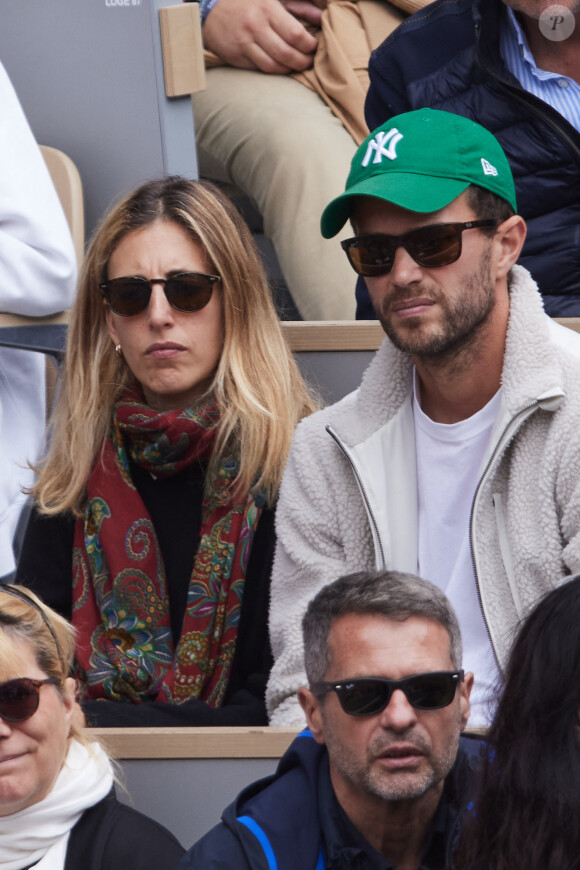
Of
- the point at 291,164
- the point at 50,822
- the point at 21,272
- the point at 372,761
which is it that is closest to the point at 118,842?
the point at 50,822

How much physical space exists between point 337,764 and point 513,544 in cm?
62

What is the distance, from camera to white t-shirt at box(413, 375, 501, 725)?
2557 millimetres

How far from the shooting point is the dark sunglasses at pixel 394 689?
78.2 inches

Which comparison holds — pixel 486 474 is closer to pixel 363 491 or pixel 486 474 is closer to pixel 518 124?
pixel 363 491

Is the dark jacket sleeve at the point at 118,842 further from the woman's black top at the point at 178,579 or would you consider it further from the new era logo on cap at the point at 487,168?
the new era logo on cap at the point at 487,168

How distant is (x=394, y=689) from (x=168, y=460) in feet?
3.57

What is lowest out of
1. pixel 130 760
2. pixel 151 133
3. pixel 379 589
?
pixel 130 760

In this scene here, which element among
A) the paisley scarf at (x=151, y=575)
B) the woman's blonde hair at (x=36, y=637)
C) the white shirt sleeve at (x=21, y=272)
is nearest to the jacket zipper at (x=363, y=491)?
the paisley scarf at (x=151, y=575)

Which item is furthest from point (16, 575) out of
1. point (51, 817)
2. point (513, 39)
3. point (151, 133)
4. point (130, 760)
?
point (513, 39)

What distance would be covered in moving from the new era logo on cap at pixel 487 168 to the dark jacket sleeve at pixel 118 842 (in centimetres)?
123

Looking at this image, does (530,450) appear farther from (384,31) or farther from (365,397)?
(384,31)

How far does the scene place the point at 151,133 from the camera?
378cm

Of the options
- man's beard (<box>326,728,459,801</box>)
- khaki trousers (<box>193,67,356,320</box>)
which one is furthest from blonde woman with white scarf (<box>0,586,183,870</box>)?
khaki trousers (<box>193,67,356,320</box>)

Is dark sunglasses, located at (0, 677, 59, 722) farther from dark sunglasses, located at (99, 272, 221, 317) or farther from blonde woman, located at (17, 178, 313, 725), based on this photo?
dark sunglasses, located at (99, 272, 221, 317)
